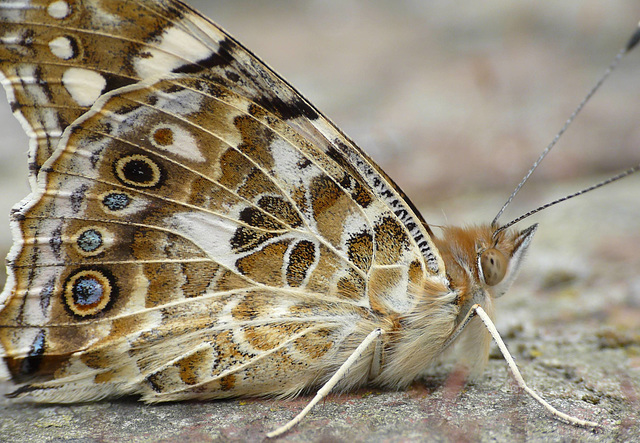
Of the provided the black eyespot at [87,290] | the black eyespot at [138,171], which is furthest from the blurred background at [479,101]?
the black eyespot at [138,171]

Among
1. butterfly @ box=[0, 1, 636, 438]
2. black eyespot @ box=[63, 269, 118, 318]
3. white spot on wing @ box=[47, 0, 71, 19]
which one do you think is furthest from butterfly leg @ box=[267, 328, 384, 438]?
white spot on wing @ box=[47, 0, 71, 19]

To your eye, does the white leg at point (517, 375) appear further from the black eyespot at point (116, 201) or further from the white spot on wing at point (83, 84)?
the white spot on wing at point (83, 84)

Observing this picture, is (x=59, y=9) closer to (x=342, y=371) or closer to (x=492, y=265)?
(x=342, y=371)

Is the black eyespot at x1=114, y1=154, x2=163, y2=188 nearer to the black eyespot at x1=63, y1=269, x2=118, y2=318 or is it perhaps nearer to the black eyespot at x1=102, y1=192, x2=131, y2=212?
the black eyespot at x1=102, y1=192, x2=131, y2=212

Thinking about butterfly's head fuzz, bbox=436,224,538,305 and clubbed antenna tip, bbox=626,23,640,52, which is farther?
butterfly's head fuzz, bbox=436,224,538,305

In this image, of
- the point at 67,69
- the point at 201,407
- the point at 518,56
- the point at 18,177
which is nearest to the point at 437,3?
the point at 518,56

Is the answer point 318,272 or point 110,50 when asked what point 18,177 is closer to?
point 110,50

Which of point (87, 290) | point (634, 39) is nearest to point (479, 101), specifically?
point (634, 39)
